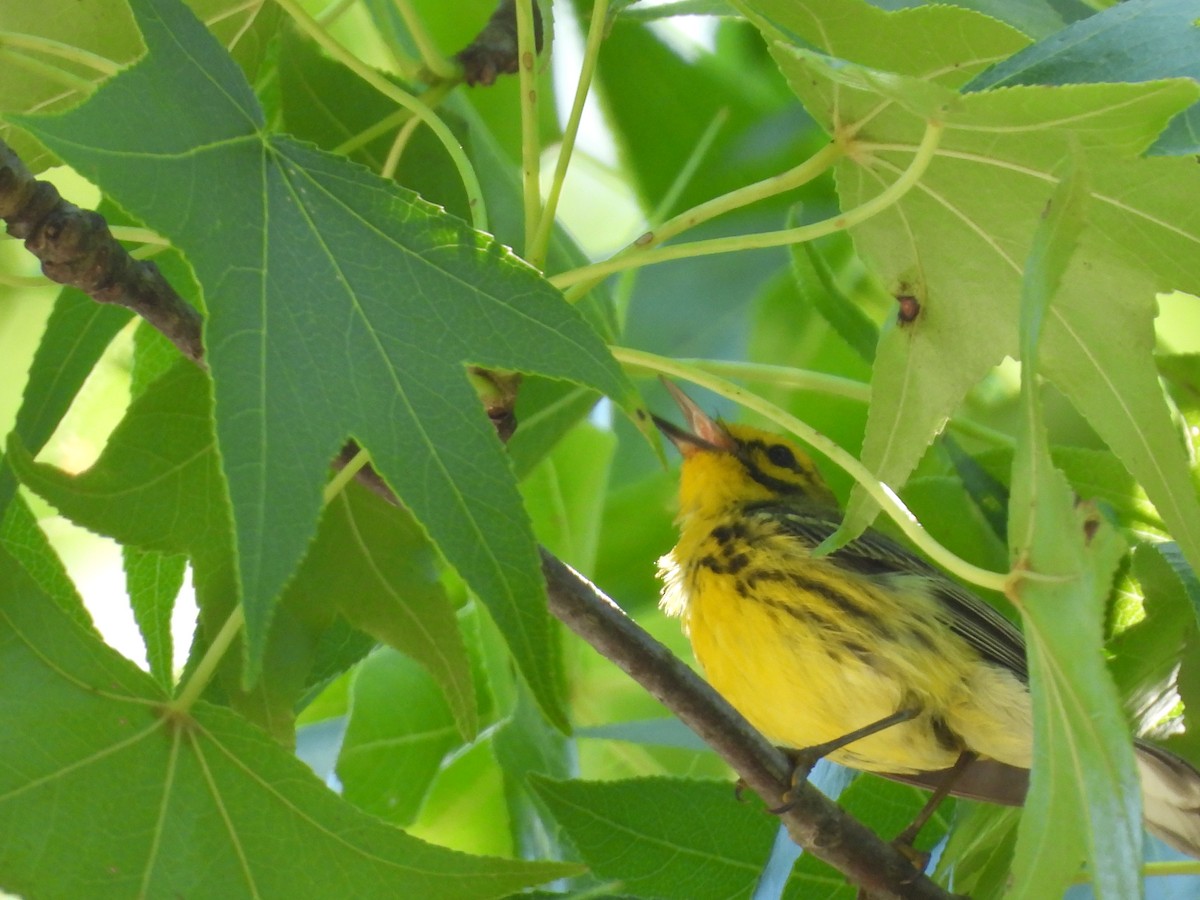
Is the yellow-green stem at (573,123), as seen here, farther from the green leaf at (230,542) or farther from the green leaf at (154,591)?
the green leaf at (154,591)

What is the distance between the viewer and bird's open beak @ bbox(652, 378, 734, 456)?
295 centimetres

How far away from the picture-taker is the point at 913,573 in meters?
2.61

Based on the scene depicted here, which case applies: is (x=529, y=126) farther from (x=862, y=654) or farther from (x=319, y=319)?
(x=862, y=654)

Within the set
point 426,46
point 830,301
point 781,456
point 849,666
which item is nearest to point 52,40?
point 426,46

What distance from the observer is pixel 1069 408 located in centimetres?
317

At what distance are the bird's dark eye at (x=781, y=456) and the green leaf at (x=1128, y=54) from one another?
161cm

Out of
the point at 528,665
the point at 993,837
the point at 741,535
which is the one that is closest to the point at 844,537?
the point at 528,665

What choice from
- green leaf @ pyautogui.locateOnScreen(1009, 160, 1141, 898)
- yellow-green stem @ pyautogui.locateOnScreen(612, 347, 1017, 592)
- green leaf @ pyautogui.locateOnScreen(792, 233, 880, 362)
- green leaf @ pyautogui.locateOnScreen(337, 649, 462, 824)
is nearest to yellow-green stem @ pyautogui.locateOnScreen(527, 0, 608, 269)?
yellow-green stem @ pyautogui.locateOnScreen(612, 347, 1017, 592)

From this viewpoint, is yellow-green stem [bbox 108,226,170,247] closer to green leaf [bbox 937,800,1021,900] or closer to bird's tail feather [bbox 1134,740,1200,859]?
green leaf [bbox 937,800,1021,900]

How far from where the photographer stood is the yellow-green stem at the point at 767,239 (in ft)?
4.68

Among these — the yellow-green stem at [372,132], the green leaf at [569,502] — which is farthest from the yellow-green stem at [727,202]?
the green leaf at [569,502]

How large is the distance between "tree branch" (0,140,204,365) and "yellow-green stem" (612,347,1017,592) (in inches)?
20.3

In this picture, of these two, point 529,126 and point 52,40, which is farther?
point 52,40

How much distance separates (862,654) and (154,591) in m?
1.15
